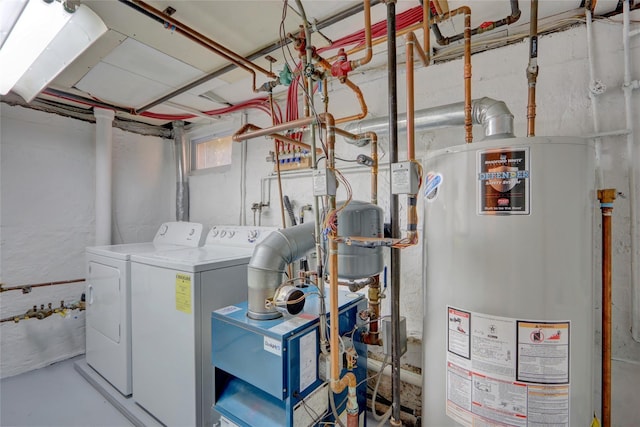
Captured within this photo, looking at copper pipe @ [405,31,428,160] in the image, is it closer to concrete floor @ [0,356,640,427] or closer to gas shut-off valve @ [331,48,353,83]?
gas shut-off valve @ [331,48,353,83]

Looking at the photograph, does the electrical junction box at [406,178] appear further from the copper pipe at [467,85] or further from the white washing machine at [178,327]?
the white washing machine at [178,327]

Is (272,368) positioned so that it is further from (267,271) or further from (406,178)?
(406,178)

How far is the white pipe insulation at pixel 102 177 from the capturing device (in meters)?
2.49

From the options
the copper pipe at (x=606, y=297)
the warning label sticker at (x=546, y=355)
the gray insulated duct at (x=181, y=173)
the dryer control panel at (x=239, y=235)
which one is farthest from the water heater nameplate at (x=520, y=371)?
the gray insulated duct at (x=181, y=173)

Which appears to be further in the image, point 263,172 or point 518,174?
point 263,172

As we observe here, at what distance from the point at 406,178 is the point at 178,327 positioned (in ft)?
4.50

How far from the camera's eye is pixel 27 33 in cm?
134

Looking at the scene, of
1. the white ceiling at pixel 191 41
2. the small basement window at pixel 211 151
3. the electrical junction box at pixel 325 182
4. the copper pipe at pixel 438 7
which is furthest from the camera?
the small basement window at pixel 211 151

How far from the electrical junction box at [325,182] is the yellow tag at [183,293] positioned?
2.96ft

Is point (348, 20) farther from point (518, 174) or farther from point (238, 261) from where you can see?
point (238, 261)

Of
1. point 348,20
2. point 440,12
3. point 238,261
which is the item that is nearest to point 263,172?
point 238,261

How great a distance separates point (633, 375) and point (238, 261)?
1.89 metres

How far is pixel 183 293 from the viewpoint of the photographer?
1415 millimetres

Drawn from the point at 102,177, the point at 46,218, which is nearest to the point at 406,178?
the point at 102,177
